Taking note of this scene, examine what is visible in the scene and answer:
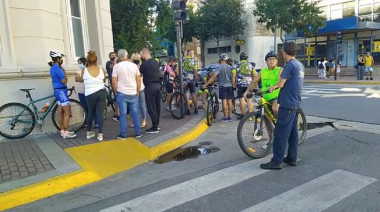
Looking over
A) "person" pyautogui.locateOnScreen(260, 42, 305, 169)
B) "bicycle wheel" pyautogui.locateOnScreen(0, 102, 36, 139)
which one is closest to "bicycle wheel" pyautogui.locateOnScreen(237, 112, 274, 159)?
"person" pyautogui.locateOnScreen(260, 42, 305, 169)

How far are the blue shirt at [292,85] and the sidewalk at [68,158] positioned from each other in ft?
8.12

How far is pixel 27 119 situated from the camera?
643 cm

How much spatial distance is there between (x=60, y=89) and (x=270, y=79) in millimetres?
4170

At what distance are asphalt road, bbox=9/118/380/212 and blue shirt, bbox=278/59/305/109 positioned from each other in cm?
100

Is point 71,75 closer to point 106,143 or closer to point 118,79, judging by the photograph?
point 118,79

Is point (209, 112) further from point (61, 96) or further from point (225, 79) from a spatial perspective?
point (61, 96)

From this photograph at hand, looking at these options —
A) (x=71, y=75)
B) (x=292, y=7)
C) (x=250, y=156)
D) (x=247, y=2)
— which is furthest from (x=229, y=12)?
(x=250, y=156)

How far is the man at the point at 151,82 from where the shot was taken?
6.64 metres

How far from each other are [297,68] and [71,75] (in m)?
5.46

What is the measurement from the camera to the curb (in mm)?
3868

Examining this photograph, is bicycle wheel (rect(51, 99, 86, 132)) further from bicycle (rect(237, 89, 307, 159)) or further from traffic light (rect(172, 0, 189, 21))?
bicycle (rect(237, 89, 307, 159))

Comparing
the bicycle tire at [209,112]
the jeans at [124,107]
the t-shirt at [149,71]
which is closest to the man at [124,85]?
the jeans at [124,107]

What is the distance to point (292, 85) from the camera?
14.4ft

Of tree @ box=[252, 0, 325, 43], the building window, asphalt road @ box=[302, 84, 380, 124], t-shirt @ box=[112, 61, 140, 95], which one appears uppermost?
tree @ box=[252, 0, 325, 43]
